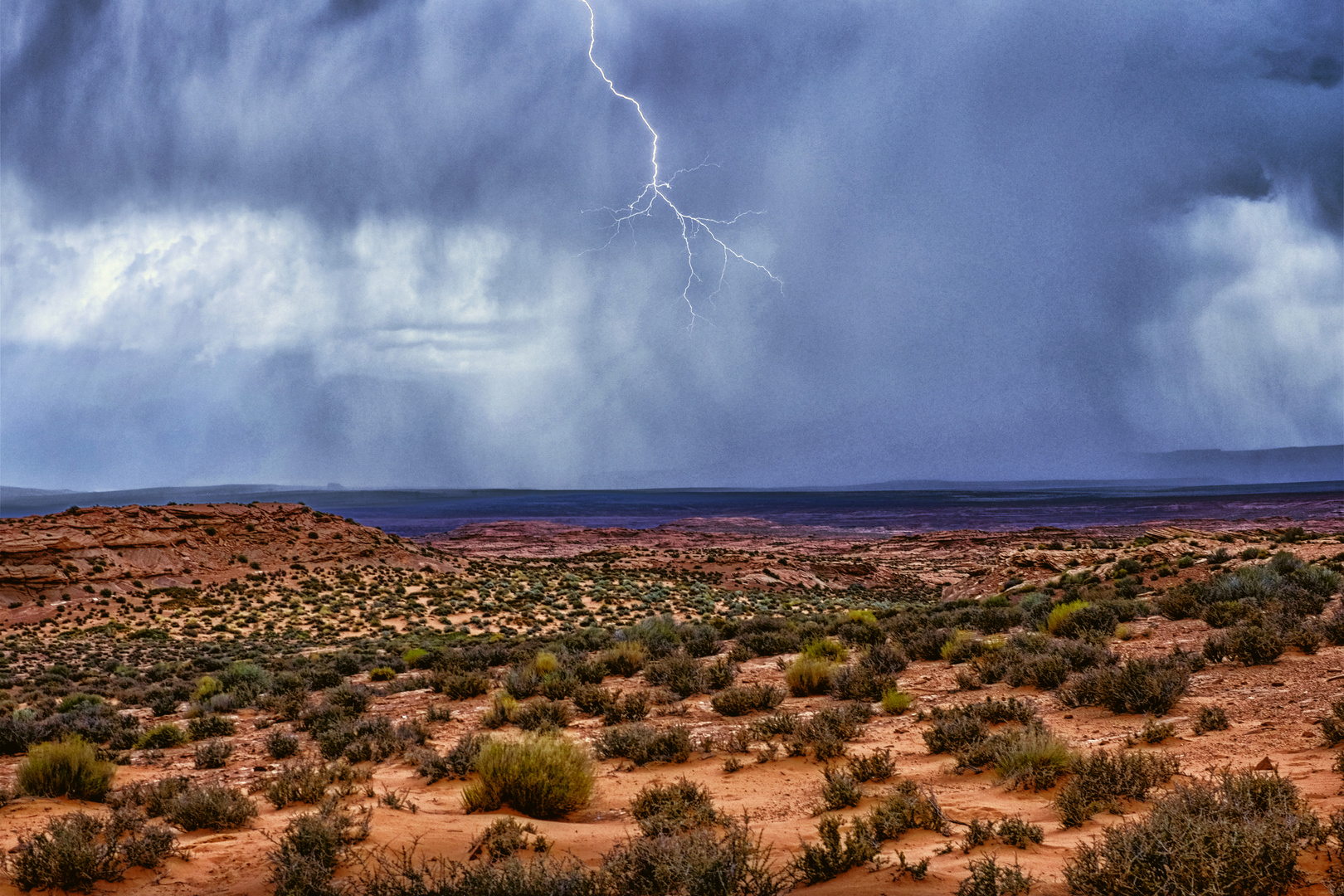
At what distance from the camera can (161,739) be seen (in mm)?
11445

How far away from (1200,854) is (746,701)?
7.23m

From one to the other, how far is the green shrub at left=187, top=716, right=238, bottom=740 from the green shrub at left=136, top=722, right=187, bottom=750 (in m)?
0.23

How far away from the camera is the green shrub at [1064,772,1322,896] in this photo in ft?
12.7

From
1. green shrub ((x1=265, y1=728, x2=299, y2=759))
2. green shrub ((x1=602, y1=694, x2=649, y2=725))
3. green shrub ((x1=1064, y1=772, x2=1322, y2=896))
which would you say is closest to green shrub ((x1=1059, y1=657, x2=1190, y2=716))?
green shrub ((x1=1064, y1=772, x2=1322, y2=896))

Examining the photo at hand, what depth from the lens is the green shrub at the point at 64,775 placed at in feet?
26.6

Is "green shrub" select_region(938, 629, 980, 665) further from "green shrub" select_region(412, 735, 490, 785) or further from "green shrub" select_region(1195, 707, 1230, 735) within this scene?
"green shrub" select_region(412, 735, 490, 785)

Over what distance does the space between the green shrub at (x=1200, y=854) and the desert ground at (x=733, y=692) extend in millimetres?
135

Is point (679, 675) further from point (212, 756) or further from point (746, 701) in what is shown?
point (212, 756)

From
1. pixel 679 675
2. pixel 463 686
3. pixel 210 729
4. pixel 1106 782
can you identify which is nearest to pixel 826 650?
pixel 679 675

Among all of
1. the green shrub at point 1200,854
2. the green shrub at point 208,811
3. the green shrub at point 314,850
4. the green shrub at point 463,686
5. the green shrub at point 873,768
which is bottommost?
the green shrub at point 463,686

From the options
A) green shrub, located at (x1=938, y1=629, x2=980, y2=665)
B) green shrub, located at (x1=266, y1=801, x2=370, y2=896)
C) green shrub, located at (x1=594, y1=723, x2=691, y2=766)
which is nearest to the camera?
green shrub, located at (x1=266, y1=801, x2=370, y2=896)

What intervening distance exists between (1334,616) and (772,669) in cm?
895

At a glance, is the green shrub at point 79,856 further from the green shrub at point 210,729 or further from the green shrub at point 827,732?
the green shrub at point 210,729

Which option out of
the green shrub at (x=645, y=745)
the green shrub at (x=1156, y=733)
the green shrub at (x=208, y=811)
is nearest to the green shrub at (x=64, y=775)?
the green shrub at (x=208, y=811)
